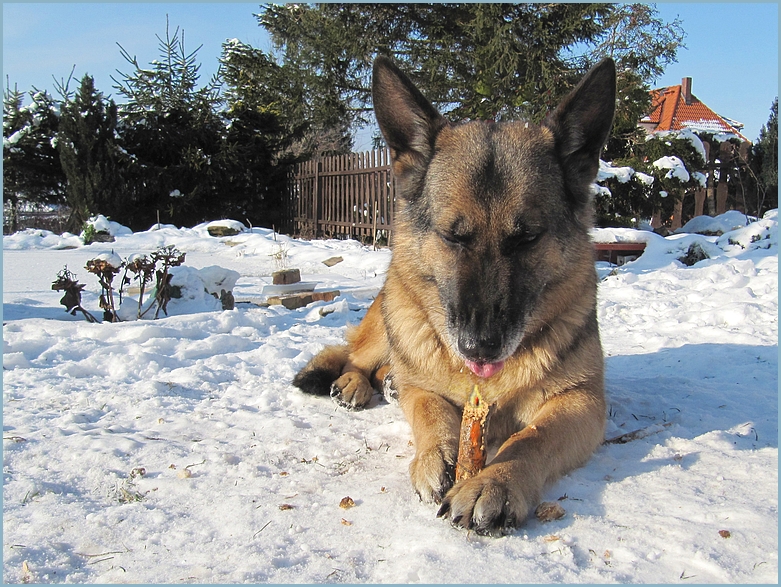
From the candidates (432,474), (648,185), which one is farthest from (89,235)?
(648,185)

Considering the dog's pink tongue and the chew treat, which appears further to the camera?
the dog's pink tongue

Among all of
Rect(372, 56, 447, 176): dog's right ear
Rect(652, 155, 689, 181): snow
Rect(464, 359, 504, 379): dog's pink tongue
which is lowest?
Rect(464, 359, 504, 379): dog's pink tongue

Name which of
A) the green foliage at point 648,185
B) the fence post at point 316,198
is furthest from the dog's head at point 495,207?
the fence post at point 316,198

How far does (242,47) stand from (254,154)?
5.92 metres

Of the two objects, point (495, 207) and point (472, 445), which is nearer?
point (472, 445)

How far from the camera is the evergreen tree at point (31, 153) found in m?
16.7

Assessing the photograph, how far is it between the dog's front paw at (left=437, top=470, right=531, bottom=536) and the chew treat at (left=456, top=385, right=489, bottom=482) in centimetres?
17

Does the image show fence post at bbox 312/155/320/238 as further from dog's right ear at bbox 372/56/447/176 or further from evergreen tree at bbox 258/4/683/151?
dog's right ear at bbox 372/56/447/176

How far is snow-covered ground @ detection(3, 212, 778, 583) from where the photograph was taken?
1.84 m

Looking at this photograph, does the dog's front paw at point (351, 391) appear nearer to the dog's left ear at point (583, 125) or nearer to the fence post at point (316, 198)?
the dog's left ear at point (583, 125)

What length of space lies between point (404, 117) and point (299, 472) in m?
1.98

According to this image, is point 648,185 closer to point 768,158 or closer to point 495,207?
point 768,158

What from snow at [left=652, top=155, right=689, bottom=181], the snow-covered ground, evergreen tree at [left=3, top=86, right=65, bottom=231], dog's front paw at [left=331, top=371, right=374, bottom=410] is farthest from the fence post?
dog's front paw at [left=331, top=371, right=374, bottom=410]

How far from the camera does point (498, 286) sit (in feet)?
8.23
